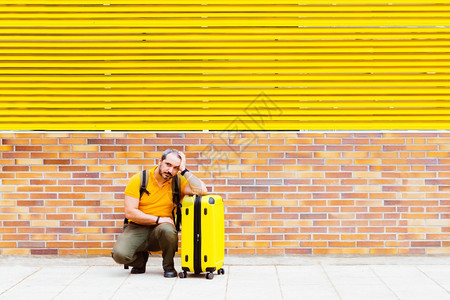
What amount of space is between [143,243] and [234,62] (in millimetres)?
2206

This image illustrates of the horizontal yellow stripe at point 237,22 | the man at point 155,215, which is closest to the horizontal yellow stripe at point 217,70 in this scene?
the horizontal yellow stripe at point 237,22

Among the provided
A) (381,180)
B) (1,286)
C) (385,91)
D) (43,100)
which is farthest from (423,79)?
(1,286)

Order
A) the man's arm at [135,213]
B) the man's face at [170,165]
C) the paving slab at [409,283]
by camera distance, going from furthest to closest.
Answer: the man's arm at [135,213] < the man's face at [170,165] < the paving slab at [409,283]

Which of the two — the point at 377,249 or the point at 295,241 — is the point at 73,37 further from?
the point at 377,249

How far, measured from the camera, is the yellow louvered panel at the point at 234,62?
23.5ft

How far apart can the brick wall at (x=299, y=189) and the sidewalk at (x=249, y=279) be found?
133mm

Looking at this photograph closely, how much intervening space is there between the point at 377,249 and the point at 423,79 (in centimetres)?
194

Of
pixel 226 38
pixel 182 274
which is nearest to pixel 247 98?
pixel 226 38

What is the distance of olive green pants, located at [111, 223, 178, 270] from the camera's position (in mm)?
6531

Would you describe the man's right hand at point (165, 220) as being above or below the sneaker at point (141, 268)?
above

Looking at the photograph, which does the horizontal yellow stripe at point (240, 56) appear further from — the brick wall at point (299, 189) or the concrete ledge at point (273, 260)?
the concrete ledge at point (273, 260)

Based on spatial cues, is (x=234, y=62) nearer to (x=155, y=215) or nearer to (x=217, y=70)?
(x=217, y=70)

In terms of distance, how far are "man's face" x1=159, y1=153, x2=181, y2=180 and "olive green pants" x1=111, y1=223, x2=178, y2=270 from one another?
53 centimetres

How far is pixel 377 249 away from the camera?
716 cm
